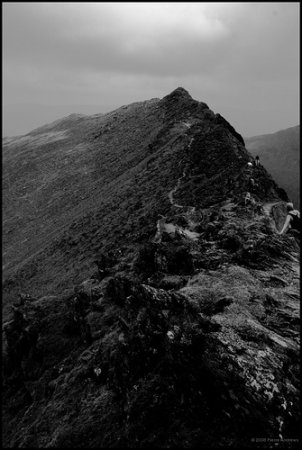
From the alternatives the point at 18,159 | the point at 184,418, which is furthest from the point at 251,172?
the point at 18,159

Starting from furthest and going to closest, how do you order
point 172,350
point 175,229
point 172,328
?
point 175,229, point 172,328, point 172,350

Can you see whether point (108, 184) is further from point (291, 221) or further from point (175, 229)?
point (291, 221)

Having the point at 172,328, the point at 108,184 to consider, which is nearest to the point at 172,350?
the point at 172,328

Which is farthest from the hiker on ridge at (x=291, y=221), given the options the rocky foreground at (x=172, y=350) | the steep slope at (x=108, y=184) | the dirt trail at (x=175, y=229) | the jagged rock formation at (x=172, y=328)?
the dirt trail at (x=175, y=229)

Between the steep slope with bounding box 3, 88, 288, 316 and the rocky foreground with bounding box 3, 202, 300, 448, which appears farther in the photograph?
the steep slope with bounding box 3, 88, 288, 316

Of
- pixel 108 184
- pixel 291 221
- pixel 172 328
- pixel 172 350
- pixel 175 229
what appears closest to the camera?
pixel 172 350

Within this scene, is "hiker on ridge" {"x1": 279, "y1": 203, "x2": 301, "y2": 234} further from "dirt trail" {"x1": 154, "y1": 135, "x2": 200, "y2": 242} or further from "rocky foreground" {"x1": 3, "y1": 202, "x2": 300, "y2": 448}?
"dirt trail" {"x1": 154, "y1": 135, "x2": 200, "y2": 242}

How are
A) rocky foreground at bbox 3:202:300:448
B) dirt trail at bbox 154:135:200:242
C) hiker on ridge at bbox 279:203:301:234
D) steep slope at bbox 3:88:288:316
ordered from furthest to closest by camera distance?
steep slope at bbox 3:88:288:316 → hiker on ridge at bbox 279:203:301:234 → dirt trail at bbox 154:135:200:242 → rocky foreground at bbox 3:202:300:448

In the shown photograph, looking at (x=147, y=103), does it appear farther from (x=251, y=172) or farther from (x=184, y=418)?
(x=184, y=418)

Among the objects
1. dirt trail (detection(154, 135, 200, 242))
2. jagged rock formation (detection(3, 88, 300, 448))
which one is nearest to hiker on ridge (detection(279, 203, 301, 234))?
jagged rock formation (detection(3, 88, 300, 448))
